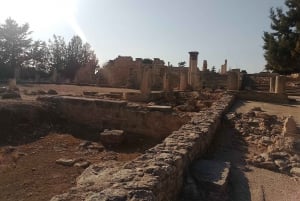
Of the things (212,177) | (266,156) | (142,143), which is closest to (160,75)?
(142,143)

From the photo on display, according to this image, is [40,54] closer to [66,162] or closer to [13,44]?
[13,44]

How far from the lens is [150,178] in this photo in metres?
4.24

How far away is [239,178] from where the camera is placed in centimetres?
632

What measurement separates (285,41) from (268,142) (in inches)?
820

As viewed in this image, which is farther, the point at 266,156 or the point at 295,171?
the point at 266,156

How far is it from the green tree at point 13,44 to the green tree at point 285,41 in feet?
91.5

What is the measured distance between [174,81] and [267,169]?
24409 millimetres

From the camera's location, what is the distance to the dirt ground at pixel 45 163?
737 cm

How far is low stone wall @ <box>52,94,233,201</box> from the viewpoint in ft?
12.5

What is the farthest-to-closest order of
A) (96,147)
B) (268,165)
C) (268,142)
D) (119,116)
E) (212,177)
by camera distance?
(119,116)
(96,147)
(268,142)
(268,165)
(212,177)

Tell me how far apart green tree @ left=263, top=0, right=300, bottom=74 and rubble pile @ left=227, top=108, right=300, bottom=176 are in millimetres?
17251

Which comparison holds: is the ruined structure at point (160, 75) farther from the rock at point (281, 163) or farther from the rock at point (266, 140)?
the rock at point (281, 163)

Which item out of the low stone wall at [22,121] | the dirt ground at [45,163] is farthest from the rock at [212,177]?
the low stone wall at [22,121]

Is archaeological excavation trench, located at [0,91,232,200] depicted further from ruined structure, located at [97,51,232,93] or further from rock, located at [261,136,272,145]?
ruined structure, located at [97,51,232,93]
